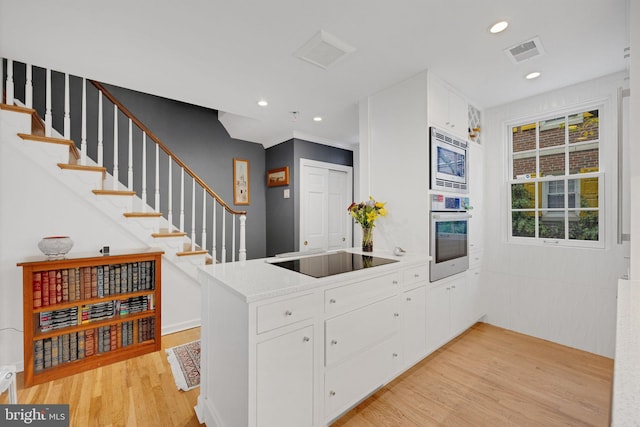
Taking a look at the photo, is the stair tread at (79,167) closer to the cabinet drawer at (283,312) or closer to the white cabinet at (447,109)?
the cabinet drawer at (283,312)

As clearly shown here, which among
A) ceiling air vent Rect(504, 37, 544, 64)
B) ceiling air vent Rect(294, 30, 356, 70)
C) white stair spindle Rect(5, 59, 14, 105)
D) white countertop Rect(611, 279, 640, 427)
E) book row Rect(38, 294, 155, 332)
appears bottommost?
book row Rect(38, 294, 155, 332)

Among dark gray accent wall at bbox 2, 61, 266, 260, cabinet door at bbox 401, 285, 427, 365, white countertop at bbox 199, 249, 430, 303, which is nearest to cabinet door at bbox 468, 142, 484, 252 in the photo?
cabinet door at bbox 401, 285, 427, 365

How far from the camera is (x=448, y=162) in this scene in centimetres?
257

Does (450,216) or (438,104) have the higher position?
(438,104)

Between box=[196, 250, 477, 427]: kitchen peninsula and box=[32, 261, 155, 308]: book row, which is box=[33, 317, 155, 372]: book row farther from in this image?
box=[196, 250, 477, 427]: kitchen peninsula

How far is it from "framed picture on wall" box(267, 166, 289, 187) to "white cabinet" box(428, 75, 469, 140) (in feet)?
7.95

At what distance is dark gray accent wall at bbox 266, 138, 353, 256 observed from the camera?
4172mm

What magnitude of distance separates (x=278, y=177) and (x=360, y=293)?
3.08 m

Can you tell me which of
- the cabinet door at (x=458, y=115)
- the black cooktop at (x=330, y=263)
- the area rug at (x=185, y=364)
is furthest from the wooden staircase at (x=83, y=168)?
the cabinet door at (x=458, y=115)

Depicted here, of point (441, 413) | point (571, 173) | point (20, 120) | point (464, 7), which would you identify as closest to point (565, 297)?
A: point (571, 173)

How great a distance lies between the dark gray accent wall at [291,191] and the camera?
417cm

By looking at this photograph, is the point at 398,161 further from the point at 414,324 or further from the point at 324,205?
the point at 324,205

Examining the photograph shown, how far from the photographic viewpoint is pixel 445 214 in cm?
249

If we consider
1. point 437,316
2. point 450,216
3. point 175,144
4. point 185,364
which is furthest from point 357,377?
point 175,144
